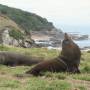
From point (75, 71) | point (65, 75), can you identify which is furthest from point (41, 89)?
point (75, 71)

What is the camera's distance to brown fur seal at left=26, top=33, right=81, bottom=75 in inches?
580

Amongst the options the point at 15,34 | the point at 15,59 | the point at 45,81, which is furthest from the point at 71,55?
the point at 15,34

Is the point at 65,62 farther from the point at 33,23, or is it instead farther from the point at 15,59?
the point at 33,23

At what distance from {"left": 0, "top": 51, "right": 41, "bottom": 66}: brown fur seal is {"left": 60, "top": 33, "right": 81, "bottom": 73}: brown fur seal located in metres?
4.00

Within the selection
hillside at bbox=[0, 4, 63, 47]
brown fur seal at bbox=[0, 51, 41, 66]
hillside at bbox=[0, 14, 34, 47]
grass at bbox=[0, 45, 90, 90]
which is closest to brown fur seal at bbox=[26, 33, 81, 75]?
grass at bbox=[0, 45, 90, 90]

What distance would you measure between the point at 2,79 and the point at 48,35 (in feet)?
347

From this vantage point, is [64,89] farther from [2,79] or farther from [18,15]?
[18,15]

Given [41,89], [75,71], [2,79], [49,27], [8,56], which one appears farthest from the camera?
[49,27]

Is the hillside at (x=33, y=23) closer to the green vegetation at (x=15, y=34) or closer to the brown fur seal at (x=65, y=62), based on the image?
the green vegetation at (x=15, y=34)

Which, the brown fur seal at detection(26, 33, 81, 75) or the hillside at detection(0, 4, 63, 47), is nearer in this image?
the brown fur seal at detection(26, 33, 81, 75)

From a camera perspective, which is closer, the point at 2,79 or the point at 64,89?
the point at 64,89

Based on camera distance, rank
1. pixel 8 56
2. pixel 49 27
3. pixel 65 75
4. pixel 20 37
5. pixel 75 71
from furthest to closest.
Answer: pixel 49 27
pixel 20 37
pixel 8 56
pixel 75 71
pixel 65 75

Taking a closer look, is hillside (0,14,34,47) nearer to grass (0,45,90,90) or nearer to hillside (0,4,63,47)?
grass (0,45,90,90)

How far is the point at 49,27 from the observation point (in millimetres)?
127562
